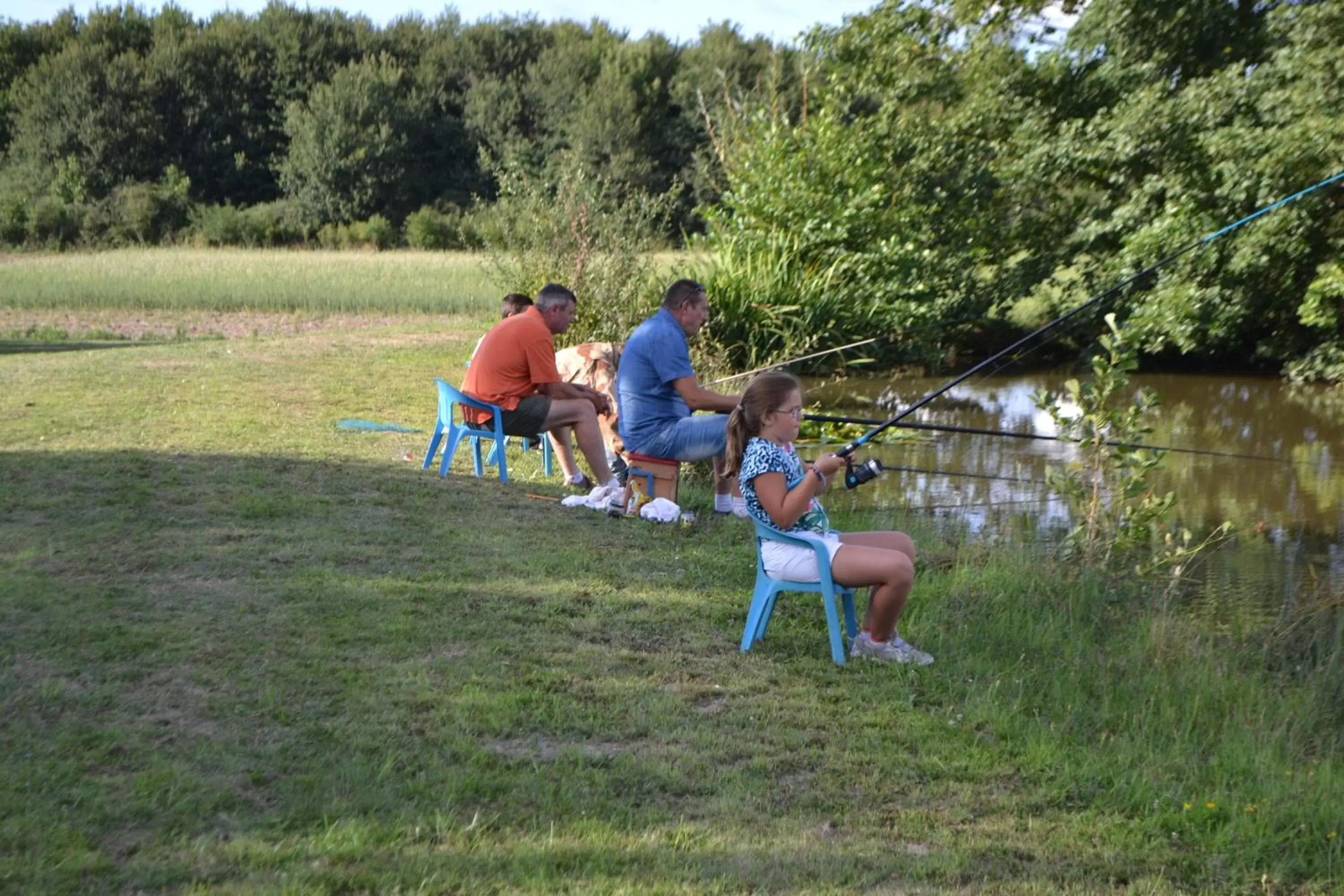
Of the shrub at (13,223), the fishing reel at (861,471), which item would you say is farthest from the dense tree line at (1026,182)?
the shrub at (13,223)

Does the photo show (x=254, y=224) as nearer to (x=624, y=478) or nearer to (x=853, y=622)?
(x=624, y=478)

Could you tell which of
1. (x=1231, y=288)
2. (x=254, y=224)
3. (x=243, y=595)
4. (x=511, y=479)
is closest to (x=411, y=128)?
(x=254, y=224)

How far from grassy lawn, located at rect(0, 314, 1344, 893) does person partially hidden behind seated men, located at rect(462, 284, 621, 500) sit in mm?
804

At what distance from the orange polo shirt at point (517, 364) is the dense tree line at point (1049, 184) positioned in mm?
5595

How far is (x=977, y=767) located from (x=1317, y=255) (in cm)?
1226

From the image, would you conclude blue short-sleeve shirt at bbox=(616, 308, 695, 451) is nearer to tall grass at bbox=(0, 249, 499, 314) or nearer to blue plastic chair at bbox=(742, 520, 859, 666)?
blue plastic chair at bbox=(742, 520, 859, 666)

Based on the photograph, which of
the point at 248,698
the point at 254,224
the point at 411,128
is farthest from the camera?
the point at 411,128

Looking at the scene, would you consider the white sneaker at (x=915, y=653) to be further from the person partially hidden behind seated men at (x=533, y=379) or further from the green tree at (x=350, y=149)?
the green tree at (x=350, y=149)

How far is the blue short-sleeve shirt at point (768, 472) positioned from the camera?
4895 mm

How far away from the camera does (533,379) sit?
307 inches

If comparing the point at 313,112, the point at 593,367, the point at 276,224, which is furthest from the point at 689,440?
the point at 313,112

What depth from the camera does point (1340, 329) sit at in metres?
14.8

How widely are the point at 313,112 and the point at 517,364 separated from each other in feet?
125

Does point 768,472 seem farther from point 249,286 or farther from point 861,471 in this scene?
point 249,286
